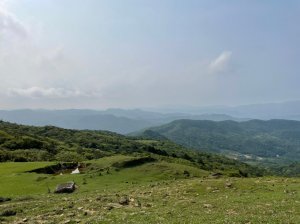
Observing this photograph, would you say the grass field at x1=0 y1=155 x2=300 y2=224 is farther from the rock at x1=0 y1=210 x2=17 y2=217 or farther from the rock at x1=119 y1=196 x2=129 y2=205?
the rock at x1=0 y1=210 x2=17 y2=217

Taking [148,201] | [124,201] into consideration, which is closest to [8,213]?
[124,201]

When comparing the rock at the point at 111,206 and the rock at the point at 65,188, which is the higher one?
the rock at the point at 111,206

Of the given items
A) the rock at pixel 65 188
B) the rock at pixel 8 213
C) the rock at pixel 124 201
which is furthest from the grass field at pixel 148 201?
the rock at pixel 65 188

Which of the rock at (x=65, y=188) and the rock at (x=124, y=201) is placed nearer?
the rock at (x=124, y=201)

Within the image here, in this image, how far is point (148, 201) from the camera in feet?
122

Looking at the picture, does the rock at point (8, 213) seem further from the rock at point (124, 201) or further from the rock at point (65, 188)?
the rock at point (65, 188)

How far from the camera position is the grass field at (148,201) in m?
29.0

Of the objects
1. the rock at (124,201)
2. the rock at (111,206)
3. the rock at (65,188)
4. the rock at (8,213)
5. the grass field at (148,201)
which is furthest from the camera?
the rock at (65,188)

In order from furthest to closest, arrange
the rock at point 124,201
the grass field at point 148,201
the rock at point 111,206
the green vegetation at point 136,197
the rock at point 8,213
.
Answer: the rock at point 124,201
the rock at point 8,213
the rock at point 111,206
the green vegetation at point 136,197
the grass field at point 148,201

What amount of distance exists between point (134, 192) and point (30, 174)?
2311 centimetres

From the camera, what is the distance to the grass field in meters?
29.0

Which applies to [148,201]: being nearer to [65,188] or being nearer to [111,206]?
[111,206]

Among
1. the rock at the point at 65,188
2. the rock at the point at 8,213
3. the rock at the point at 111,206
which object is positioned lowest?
the rock at the point at 65,188

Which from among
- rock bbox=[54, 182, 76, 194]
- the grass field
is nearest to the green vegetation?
the grass field
